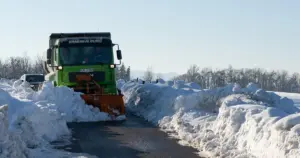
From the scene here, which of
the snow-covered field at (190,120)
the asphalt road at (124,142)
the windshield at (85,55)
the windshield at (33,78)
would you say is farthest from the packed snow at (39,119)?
the windshield at (33,78)

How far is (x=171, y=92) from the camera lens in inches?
813

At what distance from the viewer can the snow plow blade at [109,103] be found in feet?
54.3

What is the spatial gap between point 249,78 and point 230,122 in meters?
137

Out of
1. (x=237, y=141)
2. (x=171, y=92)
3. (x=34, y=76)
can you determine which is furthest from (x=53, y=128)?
(x=34, y=76)

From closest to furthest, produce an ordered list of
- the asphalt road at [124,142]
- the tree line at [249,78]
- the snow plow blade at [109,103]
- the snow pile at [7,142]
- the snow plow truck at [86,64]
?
the snow pile at [7,142] → the asphalt road at [124,142] → the snow plow blade at [109,103] → the snow plow truck at [86,64] → the tree line at [249,78]

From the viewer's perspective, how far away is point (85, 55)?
1830 centimetres

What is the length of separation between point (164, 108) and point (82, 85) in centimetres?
348

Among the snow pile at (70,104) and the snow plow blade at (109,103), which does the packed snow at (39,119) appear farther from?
the snow plow blade at (109,103)

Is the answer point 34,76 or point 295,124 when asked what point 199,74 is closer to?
point 34,76

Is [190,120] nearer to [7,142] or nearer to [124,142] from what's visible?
[124,142]

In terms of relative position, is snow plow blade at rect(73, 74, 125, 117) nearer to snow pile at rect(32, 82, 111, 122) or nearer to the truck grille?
snow pile at rect(32, 82, 111, 122)

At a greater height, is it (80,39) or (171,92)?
(80,39)

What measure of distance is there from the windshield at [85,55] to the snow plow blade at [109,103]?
6.76 ft

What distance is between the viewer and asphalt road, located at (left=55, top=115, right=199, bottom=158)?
33.6 feet
